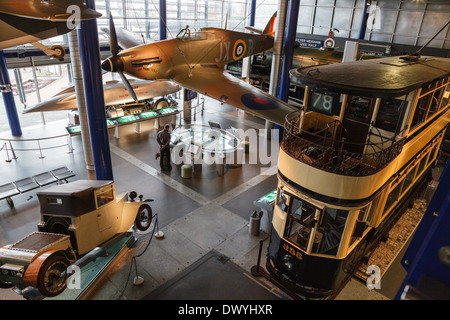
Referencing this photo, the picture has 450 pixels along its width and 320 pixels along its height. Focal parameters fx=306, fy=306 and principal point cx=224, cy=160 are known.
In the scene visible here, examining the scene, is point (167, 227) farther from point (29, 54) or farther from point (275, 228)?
point (29, 54)

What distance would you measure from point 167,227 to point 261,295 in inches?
142

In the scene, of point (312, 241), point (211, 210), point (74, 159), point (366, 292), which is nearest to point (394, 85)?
point (312, 241)

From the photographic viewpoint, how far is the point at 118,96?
16141 mm

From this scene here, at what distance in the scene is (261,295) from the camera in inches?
279

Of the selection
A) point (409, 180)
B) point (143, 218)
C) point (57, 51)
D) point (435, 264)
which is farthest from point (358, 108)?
point (57, 51)

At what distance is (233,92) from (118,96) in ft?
21.6

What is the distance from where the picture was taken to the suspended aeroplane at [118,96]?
1447 cm

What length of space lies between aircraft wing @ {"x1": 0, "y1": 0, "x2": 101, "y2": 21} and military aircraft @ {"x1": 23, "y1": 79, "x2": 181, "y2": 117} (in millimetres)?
8620

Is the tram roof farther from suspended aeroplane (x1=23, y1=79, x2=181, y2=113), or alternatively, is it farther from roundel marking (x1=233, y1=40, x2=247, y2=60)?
roundel marking (x1=233, y1=40, x2=247, y2=60)

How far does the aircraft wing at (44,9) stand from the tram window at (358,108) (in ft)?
20.8

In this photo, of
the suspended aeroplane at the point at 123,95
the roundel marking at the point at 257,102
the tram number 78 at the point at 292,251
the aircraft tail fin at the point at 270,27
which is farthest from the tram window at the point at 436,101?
the suspended aeroplane at the point at 123,95

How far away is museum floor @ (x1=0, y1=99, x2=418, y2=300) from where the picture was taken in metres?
7.22

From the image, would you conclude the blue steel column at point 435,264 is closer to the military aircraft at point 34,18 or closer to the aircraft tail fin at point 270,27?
the military aircraft at point 34,18

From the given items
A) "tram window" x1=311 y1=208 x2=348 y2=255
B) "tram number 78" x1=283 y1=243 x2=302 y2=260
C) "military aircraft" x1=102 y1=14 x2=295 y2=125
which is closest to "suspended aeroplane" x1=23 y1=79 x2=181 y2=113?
"military aircraft" x1=102 y1=14 x2=295 y2=125
